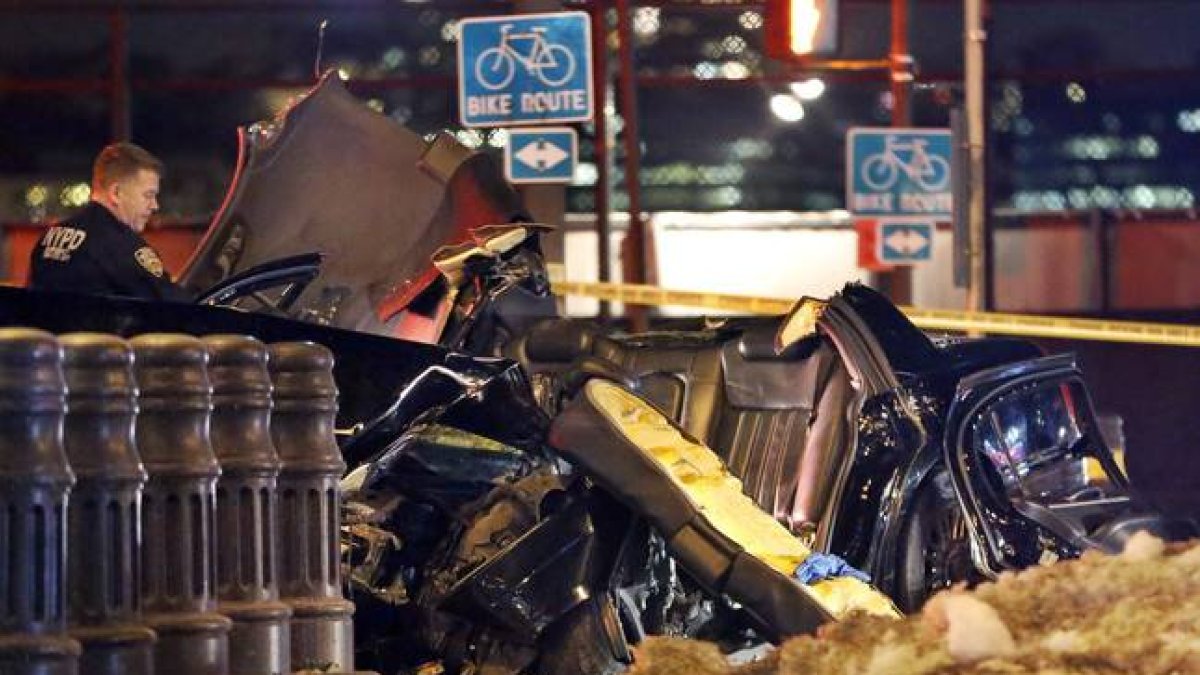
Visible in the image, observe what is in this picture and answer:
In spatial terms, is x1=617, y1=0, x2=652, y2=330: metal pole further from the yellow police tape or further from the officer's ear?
the officer's ear

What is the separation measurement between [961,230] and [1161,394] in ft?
14.0

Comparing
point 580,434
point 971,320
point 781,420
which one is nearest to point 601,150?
point 971,320

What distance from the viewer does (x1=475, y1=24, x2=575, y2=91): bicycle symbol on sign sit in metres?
16.8

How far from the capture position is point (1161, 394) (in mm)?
22188

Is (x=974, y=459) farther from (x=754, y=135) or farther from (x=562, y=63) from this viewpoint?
(x=754, y=135)

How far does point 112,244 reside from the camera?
8188 mm

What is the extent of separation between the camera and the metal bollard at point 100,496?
17.4 ft

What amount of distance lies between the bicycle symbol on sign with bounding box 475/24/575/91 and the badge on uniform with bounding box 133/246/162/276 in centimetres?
873

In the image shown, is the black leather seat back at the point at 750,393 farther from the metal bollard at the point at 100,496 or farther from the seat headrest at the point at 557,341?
the metal bollard at the point at 100,496

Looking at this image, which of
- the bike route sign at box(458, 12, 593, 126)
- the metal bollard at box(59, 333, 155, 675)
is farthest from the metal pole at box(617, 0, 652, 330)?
the metal bollard at box(59, 333, 155, 675)

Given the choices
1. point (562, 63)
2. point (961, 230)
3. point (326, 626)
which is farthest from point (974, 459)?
point (961, 230)

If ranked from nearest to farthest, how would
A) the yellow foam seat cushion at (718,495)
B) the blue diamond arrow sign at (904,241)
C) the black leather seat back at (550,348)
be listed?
the yellow foam seat cushion at (718,495), the black leather seat back at (550,348), the blue diamond arrow sign at (904,241)

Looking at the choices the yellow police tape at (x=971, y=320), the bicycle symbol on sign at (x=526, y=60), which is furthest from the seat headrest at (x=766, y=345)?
the bicycle symbol on sign at (x=526, y=60)

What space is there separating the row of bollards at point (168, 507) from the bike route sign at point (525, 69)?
11070 millimetres
